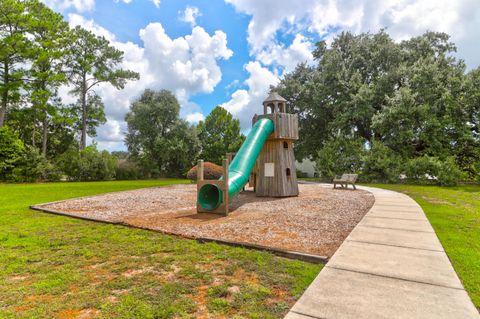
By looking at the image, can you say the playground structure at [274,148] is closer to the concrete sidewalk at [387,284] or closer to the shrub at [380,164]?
the concrete sidewalk at [387,284]

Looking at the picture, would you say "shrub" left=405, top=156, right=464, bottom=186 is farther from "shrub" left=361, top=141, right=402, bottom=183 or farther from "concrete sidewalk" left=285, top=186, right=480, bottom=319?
"concrete sidewalk" left=285, top=186, right=480, bottom=319

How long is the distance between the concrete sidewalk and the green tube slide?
4237 mm

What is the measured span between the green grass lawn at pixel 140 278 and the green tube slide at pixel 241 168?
9.55 ft

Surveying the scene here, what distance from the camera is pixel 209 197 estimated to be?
8742 mm

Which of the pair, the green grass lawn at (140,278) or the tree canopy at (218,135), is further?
the tree canopy at (218,135)

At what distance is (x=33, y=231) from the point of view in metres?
5.98

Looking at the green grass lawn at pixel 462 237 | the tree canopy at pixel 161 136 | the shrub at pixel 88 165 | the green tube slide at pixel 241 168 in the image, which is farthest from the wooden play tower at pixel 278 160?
the tree canopy at pixel 161 136

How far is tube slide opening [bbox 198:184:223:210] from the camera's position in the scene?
8.02m

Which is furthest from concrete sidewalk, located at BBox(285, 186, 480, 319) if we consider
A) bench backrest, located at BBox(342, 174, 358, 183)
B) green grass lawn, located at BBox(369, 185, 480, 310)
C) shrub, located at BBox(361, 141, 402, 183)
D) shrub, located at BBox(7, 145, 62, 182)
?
shrub, located at BBox(7, 145, 62, 182)

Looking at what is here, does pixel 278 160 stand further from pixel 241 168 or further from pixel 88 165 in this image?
pixel 88 165

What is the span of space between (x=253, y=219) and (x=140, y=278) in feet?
13.7

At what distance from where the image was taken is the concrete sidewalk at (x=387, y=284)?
8.62ft

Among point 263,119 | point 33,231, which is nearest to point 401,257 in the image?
point 33,231

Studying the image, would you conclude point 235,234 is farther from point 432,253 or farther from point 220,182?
point 432,253
